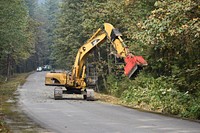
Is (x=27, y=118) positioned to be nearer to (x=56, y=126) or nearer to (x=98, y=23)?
(x=56, y=126)

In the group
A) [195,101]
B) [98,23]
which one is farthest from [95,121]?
[98,23]

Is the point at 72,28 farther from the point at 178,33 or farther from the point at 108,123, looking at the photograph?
the point at 108,123

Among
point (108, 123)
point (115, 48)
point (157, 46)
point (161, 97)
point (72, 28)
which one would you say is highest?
point (72, 28)

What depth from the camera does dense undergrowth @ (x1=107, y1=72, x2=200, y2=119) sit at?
50.7ft

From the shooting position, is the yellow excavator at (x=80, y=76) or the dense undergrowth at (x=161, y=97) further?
the yellow excavator at (x=80, y=76)

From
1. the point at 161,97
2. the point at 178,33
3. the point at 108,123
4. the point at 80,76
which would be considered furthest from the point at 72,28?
the point at 108,123

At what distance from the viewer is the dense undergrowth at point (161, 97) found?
1544 centimetres

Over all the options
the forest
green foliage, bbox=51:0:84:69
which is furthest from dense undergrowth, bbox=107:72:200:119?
green foliage, bbox=51:0:84:69

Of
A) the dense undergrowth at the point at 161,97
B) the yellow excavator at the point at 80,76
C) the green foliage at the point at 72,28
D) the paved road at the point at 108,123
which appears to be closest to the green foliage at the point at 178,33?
the dense undergrowth at the point at 161,97

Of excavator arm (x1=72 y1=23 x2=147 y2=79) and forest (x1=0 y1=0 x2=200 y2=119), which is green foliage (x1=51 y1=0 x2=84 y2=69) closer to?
forest (x1=0 y1=0 x2=200 y2=119)

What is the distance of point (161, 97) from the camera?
725 inches

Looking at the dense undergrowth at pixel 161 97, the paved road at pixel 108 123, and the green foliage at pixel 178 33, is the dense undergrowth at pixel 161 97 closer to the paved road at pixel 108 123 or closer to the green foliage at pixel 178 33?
the green foliage at pixel 178 33

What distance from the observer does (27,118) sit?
43.7 feet

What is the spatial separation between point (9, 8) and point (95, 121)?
62.5 ft
